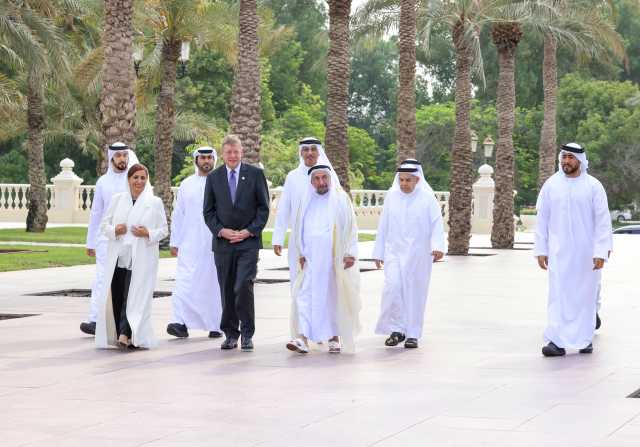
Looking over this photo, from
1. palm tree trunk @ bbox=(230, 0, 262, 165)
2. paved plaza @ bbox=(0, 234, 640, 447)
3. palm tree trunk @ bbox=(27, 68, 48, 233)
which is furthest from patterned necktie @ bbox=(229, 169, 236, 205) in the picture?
palm tree trunk @ bbox=(27, 68, 48, 233)

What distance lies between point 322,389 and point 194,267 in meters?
3.98

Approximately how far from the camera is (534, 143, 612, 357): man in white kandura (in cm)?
1225

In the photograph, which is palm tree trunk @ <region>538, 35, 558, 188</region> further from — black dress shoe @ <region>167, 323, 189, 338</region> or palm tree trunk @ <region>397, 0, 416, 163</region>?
black dress shoe @ <region>167, 323, 189, 338</region>

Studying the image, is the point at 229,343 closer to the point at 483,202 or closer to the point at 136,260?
the point at 136,260

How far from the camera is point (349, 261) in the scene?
484 inches

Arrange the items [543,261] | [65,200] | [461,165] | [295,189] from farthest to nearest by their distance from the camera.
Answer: [65,200] → [461,165] → [295,189] → [543,261]

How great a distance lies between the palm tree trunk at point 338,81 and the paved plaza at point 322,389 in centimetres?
1308

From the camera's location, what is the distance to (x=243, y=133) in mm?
24469

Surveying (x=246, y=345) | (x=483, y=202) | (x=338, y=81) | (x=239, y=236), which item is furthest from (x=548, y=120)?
(x=246, y=345)

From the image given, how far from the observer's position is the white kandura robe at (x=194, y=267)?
13.3m

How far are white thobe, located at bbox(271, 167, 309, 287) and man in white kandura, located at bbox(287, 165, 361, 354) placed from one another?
0.47 feet

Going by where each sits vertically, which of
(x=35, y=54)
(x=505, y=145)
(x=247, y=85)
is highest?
(x=35, y=54)

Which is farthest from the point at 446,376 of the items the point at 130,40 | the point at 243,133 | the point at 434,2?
the point at 434,2

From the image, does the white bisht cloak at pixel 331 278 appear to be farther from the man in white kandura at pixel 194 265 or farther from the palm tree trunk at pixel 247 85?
the palm tree trunk at pixel 247 85
